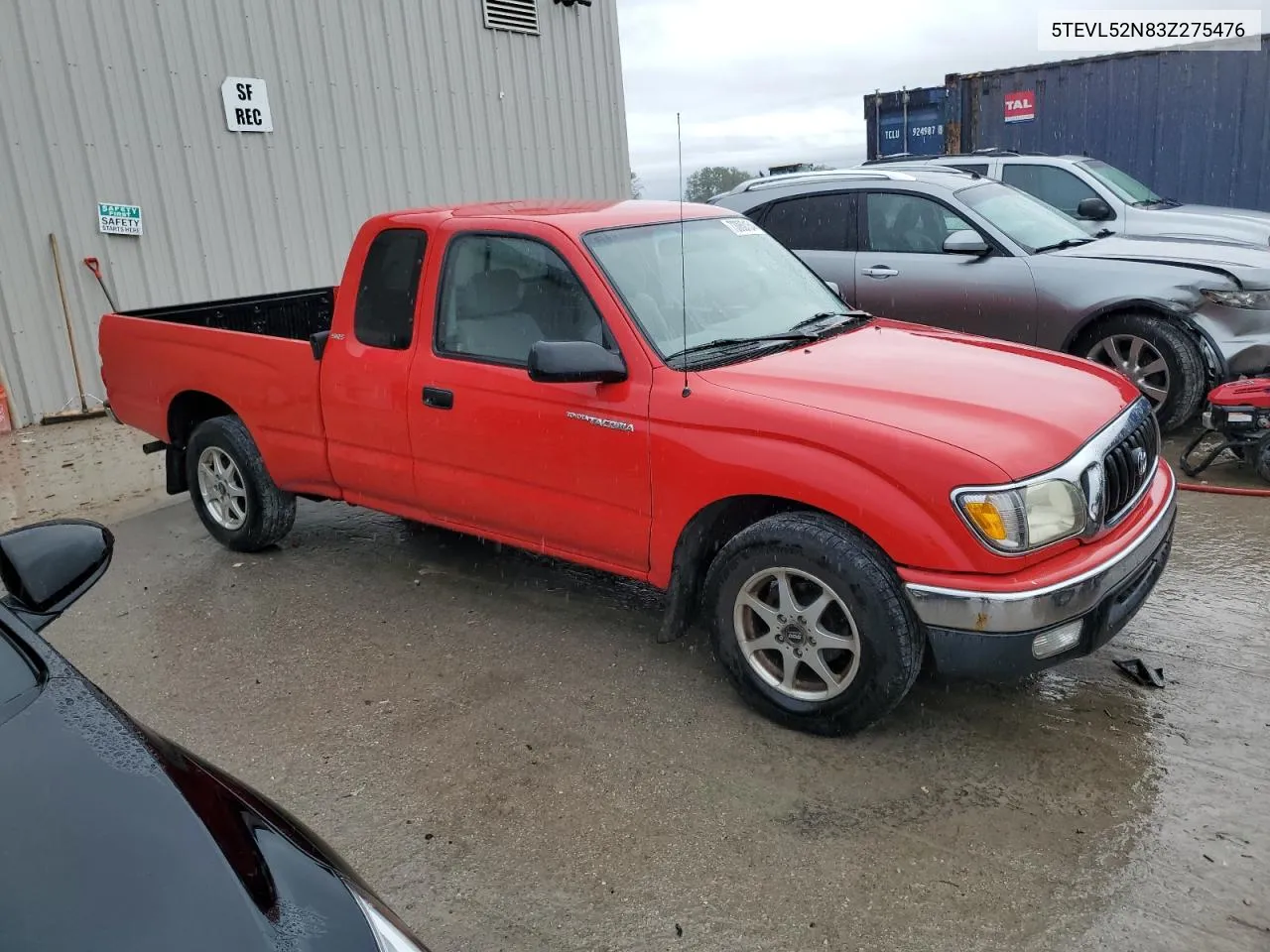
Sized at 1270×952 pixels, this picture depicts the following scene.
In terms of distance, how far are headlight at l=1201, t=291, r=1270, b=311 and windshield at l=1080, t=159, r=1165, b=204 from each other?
166 inches

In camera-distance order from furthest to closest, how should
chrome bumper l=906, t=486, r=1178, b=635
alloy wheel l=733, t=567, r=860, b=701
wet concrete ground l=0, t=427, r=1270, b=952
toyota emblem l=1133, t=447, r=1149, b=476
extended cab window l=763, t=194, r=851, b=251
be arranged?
1. extended cab window l=763, t=194, r=851, b=251
2. toyota emblem l=1133, t=447, r=1149, b=476
3. alloy wheel l=733, t=567, r=860, b=701
4. chrome bumper l=906, t=486, r=1178, b=635
5. wet concrete ground l=0, t=427, r=1270, b=952

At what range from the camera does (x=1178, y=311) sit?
21.0ft

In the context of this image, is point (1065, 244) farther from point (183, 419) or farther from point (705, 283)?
point (183, 419)

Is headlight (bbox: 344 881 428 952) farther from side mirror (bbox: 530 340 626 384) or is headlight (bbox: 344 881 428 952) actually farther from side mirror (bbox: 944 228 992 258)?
side mirror (bbox: 944 228 992 258)

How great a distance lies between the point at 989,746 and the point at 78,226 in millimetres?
8519

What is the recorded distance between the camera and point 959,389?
3496 mm

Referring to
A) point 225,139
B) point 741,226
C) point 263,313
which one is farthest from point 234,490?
point 225,139

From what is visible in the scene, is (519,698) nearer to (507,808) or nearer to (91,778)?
(507,808)

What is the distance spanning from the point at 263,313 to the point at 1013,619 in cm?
502

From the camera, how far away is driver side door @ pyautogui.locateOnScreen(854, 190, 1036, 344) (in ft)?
22.7

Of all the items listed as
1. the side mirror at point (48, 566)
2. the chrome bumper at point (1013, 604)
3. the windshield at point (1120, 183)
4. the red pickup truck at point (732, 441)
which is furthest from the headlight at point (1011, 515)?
the windshield at point (1120, 183)

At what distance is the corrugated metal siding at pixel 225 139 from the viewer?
8453 mm

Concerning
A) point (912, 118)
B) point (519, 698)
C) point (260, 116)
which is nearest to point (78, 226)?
point (260, 116)

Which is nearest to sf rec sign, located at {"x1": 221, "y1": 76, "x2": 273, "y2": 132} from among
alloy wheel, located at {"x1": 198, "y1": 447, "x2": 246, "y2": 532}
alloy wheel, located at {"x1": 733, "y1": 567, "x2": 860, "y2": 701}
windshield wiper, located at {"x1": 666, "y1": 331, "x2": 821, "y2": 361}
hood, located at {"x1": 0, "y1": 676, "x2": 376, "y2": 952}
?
alloy wheel, located at {"x1": 198, "y1": 447, "x2": 246, "y2": 532}
